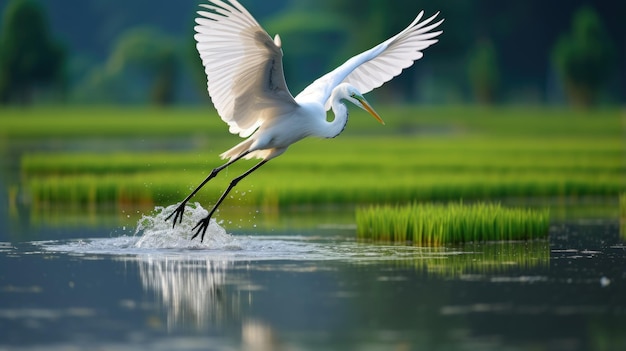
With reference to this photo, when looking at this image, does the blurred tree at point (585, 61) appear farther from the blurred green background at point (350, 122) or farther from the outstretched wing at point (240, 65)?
the outstretched wing at point (240, 65)

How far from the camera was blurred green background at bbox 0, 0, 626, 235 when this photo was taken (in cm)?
2003

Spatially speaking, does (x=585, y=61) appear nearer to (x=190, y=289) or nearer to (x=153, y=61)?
(x=153, y=61)

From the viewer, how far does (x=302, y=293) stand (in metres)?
10.3

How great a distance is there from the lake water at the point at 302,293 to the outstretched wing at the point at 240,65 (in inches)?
52.6

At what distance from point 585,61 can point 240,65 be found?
54616 millimetres

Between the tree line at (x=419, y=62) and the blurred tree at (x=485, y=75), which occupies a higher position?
the tree line at (x=419, y=62)

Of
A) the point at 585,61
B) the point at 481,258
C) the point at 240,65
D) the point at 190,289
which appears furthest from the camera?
the point at 585,61

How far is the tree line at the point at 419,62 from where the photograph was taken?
68.5m

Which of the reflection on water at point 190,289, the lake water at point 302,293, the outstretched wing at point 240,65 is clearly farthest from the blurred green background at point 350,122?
the reflection on water at point 190,289

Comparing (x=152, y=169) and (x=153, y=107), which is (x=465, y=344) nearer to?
(x=152, y=169)

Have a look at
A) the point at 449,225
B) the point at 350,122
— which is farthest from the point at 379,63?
the point at 350,122

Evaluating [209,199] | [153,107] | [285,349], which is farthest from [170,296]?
[153,107]

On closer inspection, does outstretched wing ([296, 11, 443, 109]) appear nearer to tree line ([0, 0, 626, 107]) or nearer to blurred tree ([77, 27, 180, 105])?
tree line ([0, 0, 626, 107])

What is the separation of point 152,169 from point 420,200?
684 centimetres
